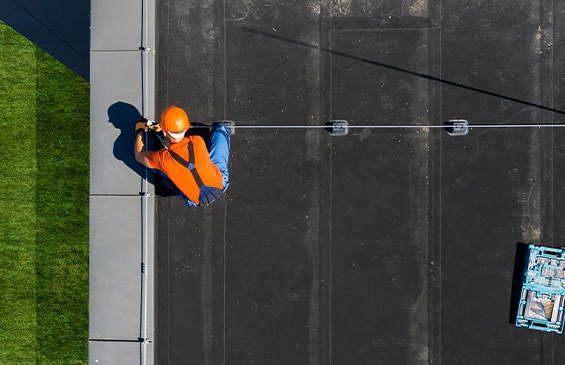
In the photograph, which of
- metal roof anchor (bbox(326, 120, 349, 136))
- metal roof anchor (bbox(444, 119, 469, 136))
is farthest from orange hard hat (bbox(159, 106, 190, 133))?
metal roof anchor (bbox(444, 119, 469, 136))

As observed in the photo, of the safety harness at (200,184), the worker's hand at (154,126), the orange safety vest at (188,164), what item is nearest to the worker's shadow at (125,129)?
the worker's hand at (154,126)

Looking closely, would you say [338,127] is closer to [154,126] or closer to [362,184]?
[362,184]

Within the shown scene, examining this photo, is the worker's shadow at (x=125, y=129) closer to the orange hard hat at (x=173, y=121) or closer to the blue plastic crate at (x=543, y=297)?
the orange hard hat at (x=173, y=121)

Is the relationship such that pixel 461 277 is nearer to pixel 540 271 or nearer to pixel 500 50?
pixel 540 271

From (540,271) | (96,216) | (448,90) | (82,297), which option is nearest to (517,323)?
(540,271)

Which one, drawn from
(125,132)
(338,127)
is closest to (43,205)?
(125,132)

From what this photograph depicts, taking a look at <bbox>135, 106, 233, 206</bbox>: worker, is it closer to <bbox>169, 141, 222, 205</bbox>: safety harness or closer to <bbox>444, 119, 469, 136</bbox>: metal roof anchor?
<bbox>169, 141, 222, 205</bbox>: safety harness
